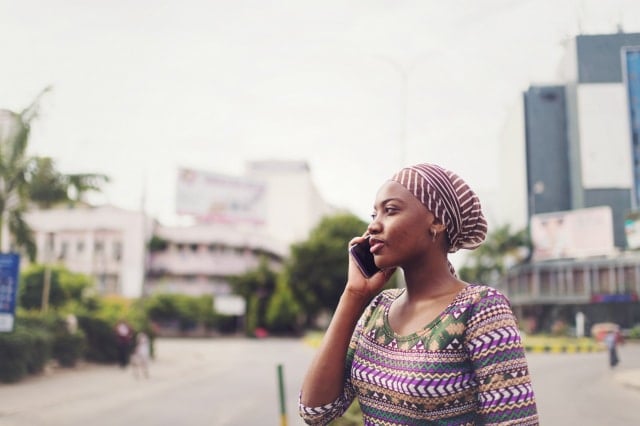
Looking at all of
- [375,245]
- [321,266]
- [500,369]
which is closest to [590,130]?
[375,245]

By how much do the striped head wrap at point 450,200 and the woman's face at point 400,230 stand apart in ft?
0.07

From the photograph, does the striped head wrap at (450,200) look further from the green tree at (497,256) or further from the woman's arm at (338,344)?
the green tree at (497,256)

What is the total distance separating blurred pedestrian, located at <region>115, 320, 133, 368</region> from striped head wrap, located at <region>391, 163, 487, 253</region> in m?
18.6

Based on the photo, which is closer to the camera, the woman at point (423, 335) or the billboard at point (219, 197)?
the woman at point (423, 335)

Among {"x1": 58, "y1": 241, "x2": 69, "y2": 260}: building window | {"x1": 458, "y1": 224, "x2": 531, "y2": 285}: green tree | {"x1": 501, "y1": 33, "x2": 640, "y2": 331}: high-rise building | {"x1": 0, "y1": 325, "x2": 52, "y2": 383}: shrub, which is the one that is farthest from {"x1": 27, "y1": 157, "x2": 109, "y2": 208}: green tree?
{"x1": 458, "y1": 224, "x2": 531, "y2": 285}: green tree

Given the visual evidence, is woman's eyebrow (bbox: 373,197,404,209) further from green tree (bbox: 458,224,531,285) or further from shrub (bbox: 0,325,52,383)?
green tree (bbox: 458,224,531,285)

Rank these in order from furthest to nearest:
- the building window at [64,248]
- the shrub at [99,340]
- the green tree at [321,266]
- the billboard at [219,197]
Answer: the billboard at [219,197], the building window at [64,248], the green tree at [321,266], the shrub at [99,340]

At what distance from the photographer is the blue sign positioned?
1131cm

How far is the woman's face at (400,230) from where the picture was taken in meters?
1.39

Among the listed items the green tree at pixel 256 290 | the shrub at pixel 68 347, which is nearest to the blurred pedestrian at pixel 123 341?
the shrub at pixel 68 347

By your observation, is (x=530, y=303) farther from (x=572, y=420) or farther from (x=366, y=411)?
(x=366, y=411)

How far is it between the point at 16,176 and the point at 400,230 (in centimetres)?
1514

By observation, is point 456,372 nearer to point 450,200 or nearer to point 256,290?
point 450,200

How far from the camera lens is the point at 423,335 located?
4.39ft
